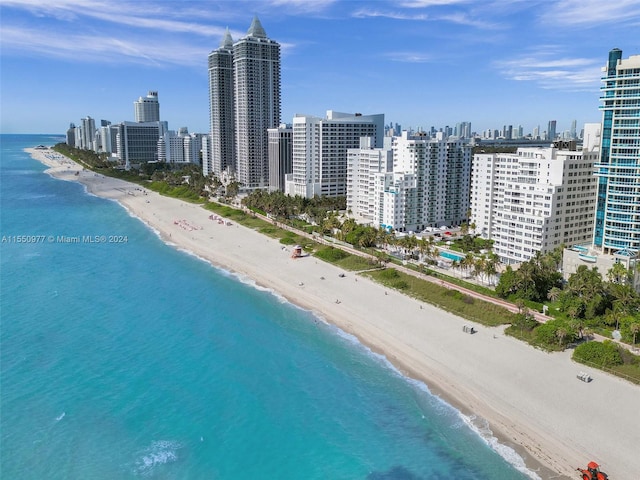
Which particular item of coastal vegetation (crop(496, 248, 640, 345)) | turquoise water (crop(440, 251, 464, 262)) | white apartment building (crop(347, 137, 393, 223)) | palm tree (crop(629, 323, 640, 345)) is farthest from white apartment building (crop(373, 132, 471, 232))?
palm tree (crop(629, 323, 640, 345))

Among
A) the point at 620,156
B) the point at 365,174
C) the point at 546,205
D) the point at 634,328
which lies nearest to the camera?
the point at 634,328

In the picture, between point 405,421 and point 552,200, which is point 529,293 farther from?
point 405,421

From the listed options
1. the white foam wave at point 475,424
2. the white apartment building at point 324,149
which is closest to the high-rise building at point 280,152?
the white apartment building at point 324,149

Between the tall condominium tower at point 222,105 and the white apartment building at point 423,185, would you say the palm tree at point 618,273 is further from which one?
the tall condominium tower at point 222,105

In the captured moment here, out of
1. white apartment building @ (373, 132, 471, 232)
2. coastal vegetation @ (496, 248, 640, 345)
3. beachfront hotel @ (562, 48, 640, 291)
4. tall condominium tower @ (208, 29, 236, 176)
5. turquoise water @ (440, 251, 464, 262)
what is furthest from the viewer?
tall condominium tower @ (208, 29, 236, 176)

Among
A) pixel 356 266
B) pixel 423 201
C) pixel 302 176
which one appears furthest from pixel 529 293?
pixel 302 176

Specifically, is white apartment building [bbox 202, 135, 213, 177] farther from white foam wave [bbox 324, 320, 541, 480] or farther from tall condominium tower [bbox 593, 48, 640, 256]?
white foam wave [bbox 324, 320, 541, 480]

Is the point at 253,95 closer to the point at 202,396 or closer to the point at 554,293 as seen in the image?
the point at 554,293

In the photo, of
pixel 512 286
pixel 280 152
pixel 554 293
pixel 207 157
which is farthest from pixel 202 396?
pixel 207 157
